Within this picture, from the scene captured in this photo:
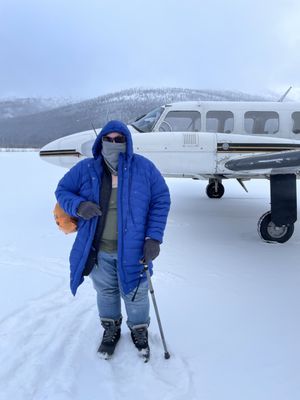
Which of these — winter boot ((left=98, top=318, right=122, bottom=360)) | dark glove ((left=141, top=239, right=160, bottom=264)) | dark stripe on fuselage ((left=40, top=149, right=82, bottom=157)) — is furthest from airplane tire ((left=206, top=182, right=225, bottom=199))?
dark glove ((left=141, top=239, right=160, bottom=264))

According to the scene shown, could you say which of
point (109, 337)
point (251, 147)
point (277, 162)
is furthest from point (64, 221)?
point (251, 147)

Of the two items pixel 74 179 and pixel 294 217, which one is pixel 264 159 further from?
pixel 74 179

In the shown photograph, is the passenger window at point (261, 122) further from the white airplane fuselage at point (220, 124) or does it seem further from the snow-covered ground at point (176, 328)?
the snow-covered ground at point (176, 328)

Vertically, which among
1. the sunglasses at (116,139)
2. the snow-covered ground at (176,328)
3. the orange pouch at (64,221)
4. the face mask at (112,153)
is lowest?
the snow-covered ground at (176,328)

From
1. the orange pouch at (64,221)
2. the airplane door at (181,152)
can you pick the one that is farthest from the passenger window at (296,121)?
the orange pouch at (64,221)

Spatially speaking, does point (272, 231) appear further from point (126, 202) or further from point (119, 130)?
point (119, 130)

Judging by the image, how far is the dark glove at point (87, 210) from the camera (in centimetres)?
235

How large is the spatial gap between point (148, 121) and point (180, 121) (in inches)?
26.9

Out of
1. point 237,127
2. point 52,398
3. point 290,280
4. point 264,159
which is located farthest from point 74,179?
point 237,127

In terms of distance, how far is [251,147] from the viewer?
21.4ft

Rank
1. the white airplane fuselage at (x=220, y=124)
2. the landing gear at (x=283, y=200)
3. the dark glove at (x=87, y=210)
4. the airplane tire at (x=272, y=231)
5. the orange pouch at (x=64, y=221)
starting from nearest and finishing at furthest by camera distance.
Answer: the dark glove at (x=87, y=210)
the orange pouch at (x=64, y=221)
the landing gear at (x=283, y=200)
the airplane tire at (x=272, y=231)
the white airplane fuselage at (x=220, y=124)

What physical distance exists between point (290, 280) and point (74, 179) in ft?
9.83

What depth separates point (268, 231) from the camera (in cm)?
582

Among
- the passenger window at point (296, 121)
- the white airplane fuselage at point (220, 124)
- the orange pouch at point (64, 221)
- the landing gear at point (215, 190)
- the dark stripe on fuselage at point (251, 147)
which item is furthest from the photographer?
the landing gear at point (215, 190)
